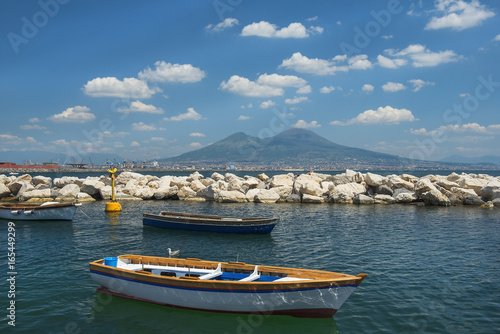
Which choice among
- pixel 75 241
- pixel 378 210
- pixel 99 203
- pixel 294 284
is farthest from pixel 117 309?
pixel 99 203

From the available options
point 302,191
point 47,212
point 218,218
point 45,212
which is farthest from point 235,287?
point 302,191

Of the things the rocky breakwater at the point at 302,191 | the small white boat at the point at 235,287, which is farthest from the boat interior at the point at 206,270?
the rocky breakwater at the point at 302,191

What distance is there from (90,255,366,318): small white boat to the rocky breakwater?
32577 millimetres

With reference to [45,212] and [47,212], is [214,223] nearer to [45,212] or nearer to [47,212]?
[47,212]

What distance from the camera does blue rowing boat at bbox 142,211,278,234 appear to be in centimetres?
2770

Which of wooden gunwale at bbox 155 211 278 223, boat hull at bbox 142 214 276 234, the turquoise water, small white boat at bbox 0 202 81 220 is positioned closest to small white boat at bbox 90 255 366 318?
the turquoise water

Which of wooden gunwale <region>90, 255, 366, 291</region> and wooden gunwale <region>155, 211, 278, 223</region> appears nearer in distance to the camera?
wooden gunwale <region>90, 255, 366, 291</region>

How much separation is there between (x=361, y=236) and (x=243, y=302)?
16.8 metres

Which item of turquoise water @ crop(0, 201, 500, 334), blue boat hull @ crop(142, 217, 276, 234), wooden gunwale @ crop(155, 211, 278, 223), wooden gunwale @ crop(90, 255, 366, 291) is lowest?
turquoise water @ crop(0, 201, 500, 334)

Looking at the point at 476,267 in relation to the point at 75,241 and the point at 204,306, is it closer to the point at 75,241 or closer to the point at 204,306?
the point at 204,306

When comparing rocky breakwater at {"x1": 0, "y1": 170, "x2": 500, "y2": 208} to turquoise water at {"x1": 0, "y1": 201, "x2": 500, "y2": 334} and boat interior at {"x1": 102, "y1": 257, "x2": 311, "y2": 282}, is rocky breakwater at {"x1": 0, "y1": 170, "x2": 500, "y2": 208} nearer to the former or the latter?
turquoise water at {"x1": 0, "y1": 201, "x2": 500, "y2": 334}

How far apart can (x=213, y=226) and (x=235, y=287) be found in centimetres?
1653

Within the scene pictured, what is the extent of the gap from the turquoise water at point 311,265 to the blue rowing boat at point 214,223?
88 centimetres

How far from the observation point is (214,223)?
2869 centimetres
